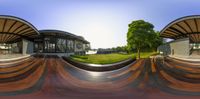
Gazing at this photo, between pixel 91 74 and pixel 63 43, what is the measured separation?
2.26 feet

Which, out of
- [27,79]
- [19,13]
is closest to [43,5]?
[19,13]

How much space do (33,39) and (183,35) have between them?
2.28m

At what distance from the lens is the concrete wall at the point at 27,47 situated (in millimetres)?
3217

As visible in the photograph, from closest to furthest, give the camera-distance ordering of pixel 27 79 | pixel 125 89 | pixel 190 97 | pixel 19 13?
pixel 19 13 → pixel 190 97 → pixel 125 89 → pixel 27 79

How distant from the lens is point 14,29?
10.5 ft

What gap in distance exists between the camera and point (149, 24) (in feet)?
10.2

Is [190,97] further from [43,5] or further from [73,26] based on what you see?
[43,5]

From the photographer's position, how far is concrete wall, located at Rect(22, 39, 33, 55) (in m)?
3.22

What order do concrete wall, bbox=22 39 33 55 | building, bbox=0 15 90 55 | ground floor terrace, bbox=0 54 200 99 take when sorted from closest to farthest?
building, bbox=0 15 90 55 < concrete wall, bbox=22 39 33 55 < ground floor terrace, bbox=0 54 200 99

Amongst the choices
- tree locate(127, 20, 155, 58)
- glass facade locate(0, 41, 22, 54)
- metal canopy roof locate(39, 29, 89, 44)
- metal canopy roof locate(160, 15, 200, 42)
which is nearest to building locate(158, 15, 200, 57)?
metal canopy roof locate(160, 15, 200, 42)

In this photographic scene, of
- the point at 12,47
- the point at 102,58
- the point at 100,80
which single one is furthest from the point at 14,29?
the point at 100,80

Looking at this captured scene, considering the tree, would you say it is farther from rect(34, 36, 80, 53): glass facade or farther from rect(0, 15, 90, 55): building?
rect(34, 36, 80, 53): glass facade

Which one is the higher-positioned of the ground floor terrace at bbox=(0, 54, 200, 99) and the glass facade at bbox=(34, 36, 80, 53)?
the glass facade at bbox=(34, 36, 80, 53)

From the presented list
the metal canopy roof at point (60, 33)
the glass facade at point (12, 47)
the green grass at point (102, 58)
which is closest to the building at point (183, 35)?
the green grass at point (102, 58)
